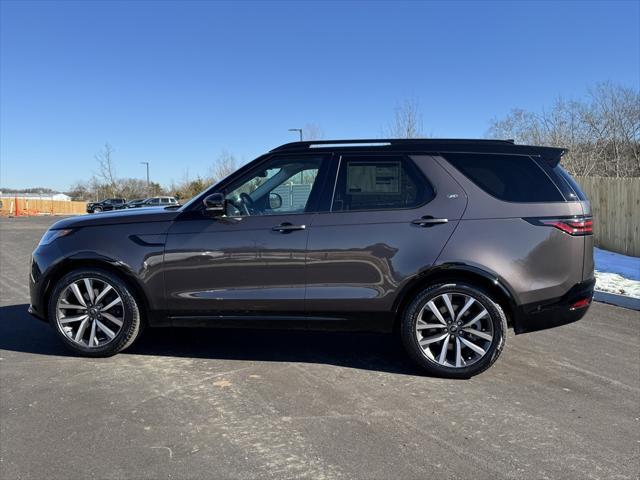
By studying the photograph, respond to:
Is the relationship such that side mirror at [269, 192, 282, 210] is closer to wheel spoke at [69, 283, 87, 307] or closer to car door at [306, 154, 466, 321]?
car door at [306, 154, 466, 321]

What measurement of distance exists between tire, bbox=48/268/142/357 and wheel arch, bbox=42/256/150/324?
42 millimetres

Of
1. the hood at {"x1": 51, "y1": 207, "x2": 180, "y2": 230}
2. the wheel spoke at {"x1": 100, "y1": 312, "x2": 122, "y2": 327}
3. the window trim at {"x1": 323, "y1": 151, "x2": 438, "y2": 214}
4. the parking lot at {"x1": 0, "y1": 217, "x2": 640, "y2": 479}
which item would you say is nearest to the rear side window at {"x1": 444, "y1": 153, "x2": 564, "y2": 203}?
the window trim at {"x1": 323, "y1": 151, "x2": 438, "y2": 214}

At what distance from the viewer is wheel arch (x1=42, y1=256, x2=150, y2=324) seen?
14.1ft

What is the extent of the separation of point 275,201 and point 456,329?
1895mm

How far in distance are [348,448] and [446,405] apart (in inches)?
38.7

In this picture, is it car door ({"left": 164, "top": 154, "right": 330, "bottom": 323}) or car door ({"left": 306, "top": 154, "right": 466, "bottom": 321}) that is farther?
car door ({"left": 164, "top": 154, "right": 330, "bottom": 323})

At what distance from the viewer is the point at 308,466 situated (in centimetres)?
276

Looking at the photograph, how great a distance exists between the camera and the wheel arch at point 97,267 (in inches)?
170

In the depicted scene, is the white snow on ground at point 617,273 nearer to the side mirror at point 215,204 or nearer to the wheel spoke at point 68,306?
the side mirror at point 215,204

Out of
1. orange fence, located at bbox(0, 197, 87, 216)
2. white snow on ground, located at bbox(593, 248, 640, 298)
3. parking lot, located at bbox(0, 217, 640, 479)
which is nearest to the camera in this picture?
parking lot, located at bbox(0, 217, 640, 479)

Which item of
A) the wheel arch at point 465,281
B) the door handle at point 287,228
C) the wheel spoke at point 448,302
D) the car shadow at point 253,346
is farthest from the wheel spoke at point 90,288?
the wheel spoke at point 448,302

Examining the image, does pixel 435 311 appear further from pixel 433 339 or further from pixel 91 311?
pixel 91 311

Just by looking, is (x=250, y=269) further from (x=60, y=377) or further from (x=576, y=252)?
(x=576, y=252)

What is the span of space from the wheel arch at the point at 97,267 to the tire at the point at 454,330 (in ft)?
7.63
